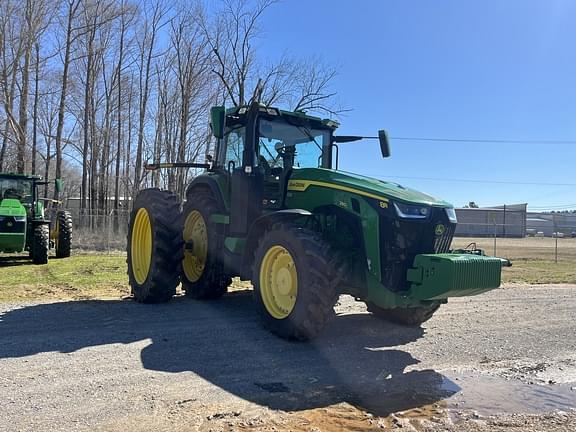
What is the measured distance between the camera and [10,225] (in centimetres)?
1341

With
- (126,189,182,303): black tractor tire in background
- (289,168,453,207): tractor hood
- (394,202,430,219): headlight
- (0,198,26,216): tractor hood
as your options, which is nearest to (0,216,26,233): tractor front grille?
(0,198,26,216): tractor hood

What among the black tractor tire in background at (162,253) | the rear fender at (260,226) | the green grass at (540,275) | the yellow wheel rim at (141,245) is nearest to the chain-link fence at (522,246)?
the green grass at (540,275)

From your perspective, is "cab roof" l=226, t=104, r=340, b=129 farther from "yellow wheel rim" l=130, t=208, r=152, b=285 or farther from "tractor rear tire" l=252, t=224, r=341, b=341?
"yellow wheel rim" l=130, t=208, r=152, b=285

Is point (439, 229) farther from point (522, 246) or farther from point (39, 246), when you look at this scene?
point (522, 246)

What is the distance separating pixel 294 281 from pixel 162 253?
8.31 feet

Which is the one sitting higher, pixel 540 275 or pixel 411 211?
pixel 411 211

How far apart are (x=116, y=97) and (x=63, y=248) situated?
16.4m

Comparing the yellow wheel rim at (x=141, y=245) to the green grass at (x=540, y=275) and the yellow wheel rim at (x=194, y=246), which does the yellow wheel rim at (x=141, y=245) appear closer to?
the yellow wheel rim at (x=194, y=246)

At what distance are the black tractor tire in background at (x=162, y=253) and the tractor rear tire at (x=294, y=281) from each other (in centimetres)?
184

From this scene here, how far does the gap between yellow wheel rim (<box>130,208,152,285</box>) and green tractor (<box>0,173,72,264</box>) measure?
6.38 m

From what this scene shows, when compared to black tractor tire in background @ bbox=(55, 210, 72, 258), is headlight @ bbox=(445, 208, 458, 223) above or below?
above

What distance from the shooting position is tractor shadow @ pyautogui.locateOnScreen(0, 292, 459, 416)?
454 centimetres

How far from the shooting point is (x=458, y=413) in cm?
420

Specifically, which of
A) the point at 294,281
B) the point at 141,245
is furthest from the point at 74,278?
the point at 294,281
